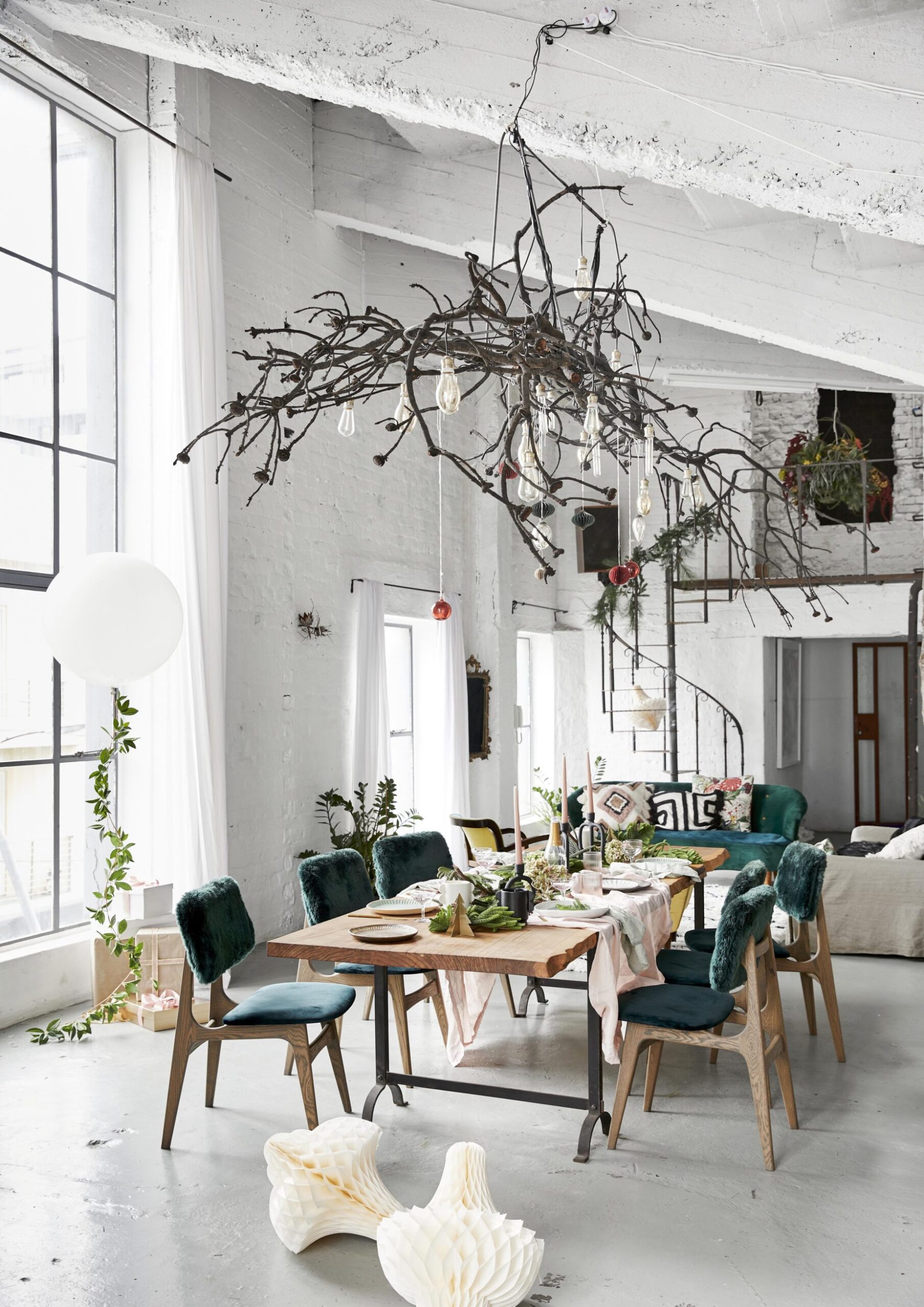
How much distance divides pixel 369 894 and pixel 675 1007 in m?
1.62

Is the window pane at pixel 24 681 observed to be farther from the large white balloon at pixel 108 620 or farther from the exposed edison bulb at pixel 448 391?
the exposed edison bulb at pixel 448 391

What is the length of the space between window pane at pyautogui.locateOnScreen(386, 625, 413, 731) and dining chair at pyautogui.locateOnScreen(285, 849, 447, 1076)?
13.1 ft

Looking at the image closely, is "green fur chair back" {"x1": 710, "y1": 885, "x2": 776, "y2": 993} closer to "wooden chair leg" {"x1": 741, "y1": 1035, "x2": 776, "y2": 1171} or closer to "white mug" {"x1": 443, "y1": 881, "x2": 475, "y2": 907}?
"wooden chair leg" {"x1": 741, "y1": 1035, "x2": 776, "y2": 1171}

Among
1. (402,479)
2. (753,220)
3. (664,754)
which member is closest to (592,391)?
(753,220)

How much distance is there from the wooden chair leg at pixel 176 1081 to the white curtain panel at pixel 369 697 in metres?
3.74

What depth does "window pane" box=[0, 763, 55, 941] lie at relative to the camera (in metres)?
5.20

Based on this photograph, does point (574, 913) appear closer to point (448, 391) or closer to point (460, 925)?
point (460, 925)

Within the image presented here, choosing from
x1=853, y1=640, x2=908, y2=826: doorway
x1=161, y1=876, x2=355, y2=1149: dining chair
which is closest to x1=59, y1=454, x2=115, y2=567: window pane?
x1=161, y1=876, x2=355, y2=1149: dining chair

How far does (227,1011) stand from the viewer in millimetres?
3867

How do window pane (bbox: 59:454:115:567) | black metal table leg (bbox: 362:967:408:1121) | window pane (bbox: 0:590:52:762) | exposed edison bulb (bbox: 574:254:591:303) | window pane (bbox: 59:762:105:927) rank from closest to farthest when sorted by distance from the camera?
exposed edison bulb (bbox: 574:254:591:303), black metal table leg (bbox: 362:967:408:1121), window pane (bbox: 0:590:52:762), window pane (bbox: 59:762:105:927), window pane (bbox: 59:454:115:567)

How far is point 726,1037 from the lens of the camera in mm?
3600

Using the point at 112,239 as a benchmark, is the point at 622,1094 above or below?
below

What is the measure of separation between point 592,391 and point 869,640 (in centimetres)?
1018

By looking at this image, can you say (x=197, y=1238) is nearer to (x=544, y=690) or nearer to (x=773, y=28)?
(x=773, y=28)
